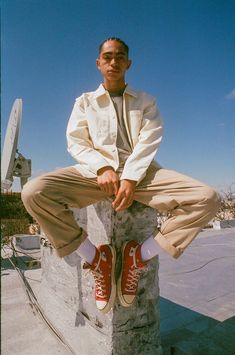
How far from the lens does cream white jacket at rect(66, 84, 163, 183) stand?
6.16ft

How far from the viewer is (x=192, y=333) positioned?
2510 millimetres

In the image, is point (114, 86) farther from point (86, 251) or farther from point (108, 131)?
point (86, 251)

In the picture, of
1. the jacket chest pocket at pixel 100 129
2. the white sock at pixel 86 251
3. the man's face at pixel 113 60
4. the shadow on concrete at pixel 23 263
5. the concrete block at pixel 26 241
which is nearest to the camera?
the white sock at pixel 86 251

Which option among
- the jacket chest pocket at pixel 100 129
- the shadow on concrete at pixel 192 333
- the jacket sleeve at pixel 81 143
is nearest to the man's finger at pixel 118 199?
the jacket sleeve at pixel 81 143

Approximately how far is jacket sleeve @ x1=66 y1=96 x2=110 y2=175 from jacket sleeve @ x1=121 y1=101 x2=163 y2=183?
173mm

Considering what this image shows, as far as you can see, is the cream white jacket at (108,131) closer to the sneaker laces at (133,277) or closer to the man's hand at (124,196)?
the man's hand at (124,196)

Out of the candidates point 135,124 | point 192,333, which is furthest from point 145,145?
point 192,333

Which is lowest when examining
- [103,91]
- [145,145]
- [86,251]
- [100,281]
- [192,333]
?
[192,333]

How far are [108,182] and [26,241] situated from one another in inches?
253

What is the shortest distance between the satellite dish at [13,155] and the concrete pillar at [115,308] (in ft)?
6.97

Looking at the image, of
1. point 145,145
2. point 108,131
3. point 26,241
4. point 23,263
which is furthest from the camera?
point 26,241

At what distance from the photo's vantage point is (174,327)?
264cm

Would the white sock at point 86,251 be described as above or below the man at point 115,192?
below

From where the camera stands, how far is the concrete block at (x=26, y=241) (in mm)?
7368
